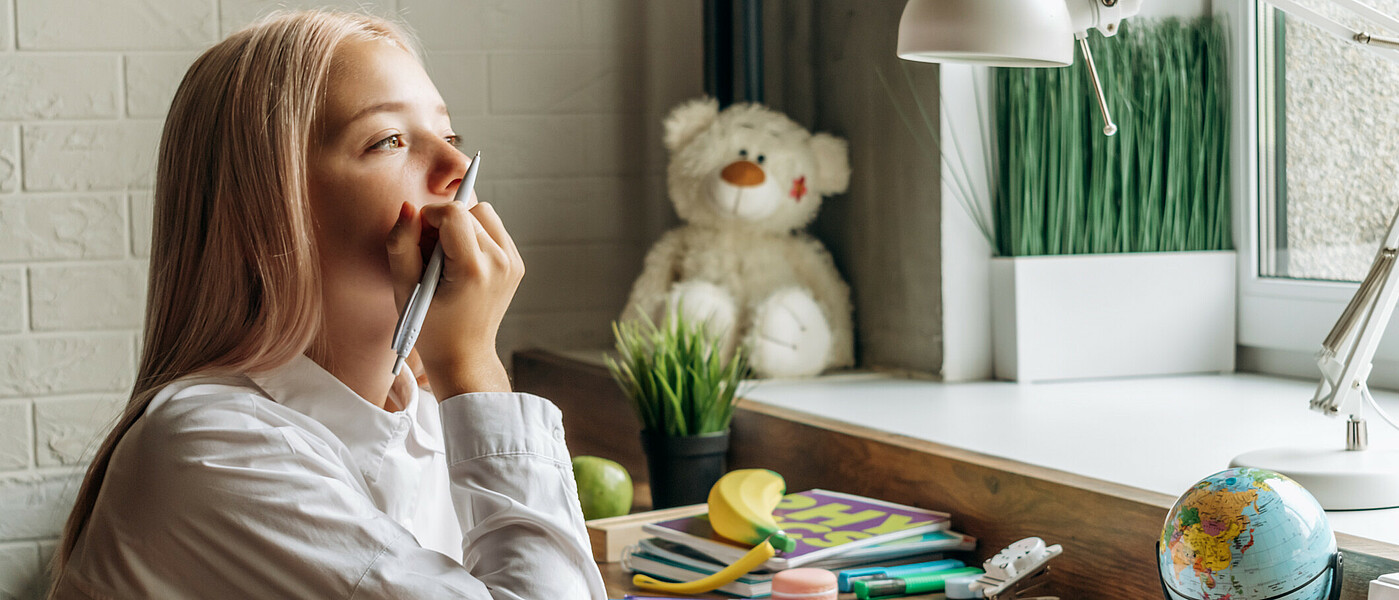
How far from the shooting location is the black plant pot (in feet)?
4.98

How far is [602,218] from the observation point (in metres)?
2.25

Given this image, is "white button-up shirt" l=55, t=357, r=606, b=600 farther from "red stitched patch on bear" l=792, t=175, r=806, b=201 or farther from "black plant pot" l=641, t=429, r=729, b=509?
"red stitched patch on bear" l=792, t=175, r=806, b=201

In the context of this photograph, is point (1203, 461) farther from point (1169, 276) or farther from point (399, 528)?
point (399, 528)

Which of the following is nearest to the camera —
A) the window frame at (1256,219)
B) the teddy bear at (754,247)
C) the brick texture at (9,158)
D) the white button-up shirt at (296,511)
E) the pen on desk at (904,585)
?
the white button-up shirt at (296,511)

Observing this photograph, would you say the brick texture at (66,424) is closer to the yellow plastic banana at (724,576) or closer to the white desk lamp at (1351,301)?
the yellow plastic banana at (724,576)

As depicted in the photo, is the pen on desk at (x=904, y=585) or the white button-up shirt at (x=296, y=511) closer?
the white button-up shirt at (x=296, y=511)

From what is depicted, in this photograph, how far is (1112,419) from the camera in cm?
140

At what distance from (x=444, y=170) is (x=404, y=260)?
8 cm

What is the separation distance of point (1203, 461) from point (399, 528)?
0.75 metres

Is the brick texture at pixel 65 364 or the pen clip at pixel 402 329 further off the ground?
the pen clip at pixel 402 329

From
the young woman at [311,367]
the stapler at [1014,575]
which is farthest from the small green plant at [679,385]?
the young woman at [311,367]

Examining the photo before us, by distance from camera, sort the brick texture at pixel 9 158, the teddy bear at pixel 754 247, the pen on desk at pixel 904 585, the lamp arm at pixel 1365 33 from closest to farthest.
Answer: the lamp arm at pixel 1365 33 → the pen on desk at pixel 904 585 → the teddy bear at pixel 754 247 → the brick texture at pixel 9 158

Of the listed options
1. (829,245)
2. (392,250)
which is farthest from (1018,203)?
(392,250)

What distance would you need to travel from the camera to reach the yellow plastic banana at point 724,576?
1.11 meters
